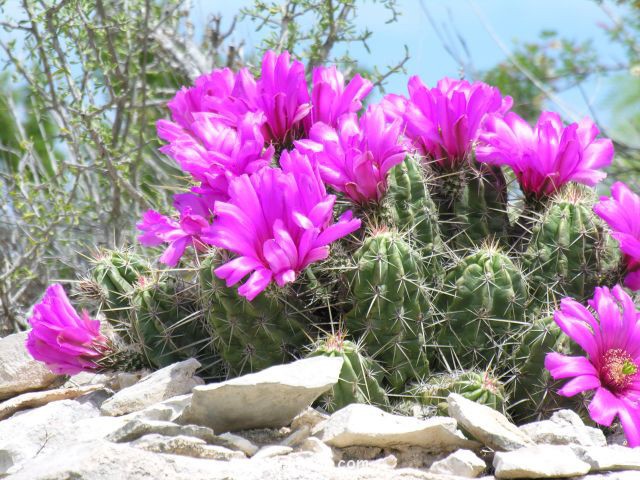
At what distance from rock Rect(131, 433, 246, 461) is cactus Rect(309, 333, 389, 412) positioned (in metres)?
0.44

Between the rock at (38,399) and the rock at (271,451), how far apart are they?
102cm

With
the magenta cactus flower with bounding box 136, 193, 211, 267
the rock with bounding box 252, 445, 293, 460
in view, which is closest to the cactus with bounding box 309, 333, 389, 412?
the rock with bounding box 252, 445, 293, 460

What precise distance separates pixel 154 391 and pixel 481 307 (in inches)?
39.1

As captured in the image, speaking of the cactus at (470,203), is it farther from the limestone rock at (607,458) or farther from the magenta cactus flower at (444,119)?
the limestone rock at (607,458)

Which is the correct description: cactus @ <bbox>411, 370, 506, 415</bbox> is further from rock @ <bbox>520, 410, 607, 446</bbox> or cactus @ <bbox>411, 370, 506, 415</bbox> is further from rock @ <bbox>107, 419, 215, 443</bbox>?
rock @ <bbox>107, 419, 215, 443</bbox>

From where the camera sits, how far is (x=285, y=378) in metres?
2.36

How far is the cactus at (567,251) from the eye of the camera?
303cm

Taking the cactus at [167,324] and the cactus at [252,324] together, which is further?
the cactus at [167,324]

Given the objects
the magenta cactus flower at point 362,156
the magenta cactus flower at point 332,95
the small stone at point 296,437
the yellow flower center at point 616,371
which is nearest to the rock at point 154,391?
the small stone at point 296,437

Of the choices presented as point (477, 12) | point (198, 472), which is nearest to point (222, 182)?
point (198, 472)

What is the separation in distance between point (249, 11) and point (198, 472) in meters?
3.39

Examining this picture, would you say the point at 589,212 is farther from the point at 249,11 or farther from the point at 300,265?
the point at 249,11

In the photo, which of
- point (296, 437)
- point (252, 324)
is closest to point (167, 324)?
point (252, 324)

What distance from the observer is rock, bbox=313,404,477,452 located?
2361mm
